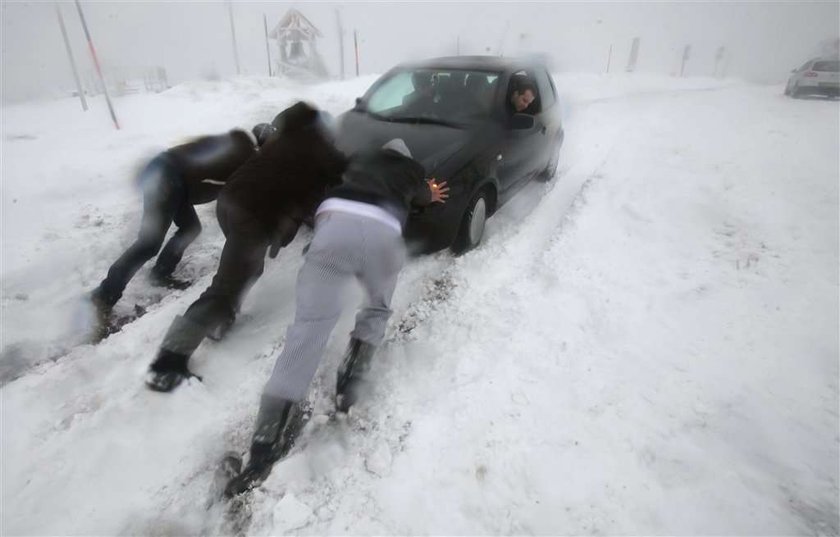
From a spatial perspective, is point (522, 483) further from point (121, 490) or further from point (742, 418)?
point (121, 490)

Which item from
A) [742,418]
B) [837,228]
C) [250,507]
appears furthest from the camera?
[837,228]

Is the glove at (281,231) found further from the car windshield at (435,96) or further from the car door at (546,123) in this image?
the car door at (546,123)

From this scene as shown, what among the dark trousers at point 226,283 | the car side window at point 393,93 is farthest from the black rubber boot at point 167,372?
the car side window at point 393,93

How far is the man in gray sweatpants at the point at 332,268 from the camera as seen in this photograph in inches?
83.4

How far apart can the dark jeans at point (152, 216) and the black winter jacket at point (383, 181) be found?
5.00ft

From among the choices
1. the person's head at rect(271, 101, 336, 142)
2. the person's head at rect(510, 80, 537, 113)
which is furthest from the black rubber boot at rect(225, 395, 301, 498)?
the person's head at rect(510, 80, 537, 113)

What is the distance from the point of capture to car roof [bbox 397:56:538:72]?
470 cm

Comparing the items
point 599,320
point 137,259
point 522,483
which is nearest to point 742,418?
point 599,320

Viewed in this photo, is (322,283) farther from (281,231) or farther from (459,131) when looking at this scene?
Result: (459,131)

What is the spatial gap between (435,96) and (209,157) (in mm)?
2484

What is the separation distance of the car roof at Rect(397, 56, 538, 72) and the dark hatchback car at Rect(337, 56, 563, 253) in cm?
1

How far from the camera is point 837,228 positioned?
4.07m

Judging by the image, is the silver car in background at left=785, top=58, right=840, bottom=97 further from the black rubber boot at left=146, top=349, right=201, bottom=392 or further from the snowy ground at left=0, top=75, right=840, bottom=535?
the black rubber boot at left=146, top=349, right=201, bottom=392

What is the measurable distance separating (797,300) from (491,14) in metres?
58.5
